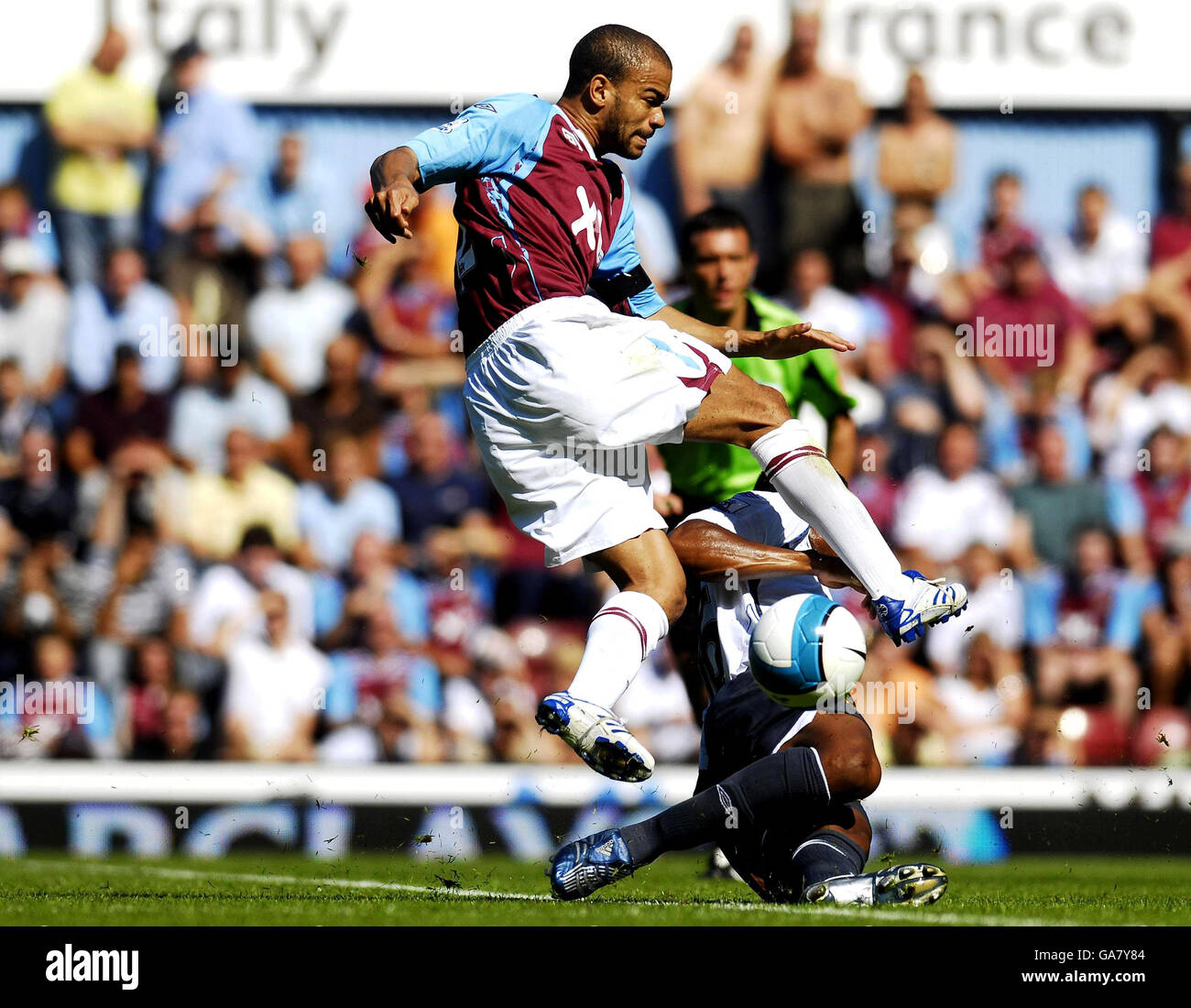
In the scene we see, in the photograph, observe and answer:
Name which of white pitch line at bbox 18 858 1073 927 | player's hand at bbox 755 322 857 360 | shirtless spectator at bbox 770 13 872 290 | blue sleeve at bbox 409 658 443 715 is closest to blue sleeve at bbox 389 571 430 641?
blue sleeve at bbox 409 658 443 715

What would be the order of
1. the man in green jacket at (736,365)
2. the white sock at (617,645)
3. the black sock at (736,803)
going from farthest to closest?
the man in green jacket at (736,365) < the black sock at (736,803) < the white sock at (617,645)

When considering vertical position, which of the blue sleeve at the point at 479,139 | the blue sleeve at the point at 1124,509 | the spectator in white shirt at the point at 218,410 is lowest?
the blue sleeve at the point at 1124,509

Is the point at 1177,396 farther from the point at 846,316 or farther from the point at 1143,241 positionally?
the point at 846,316

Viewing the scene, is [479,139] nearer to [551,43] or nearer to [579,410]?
[579,410]

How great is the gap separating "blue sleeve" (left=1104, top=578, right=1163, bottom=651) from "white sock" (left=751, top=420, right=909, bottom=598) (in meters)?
5.16

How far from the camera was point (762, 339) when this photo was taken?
18.9 ft

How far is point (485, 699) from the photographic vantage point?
9.77 metres

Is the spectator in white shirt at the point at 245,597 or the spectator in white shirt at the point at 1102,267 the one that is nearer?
the spectator in white shirt at the point at 245,597

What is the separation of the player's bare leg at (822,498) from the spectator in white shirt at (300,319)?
5.65 meters

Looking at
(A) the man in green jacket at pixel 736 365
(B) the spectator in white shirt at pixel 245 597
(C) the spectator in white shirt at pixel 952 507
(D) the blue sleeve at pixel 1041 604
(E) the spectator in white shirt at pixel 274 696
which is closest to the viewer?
(A) the man in green jacket at pixel 736 365

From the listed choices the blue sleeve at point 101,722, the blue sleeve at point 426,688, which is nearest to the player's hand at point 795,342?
the blue sleeve at point 426,688

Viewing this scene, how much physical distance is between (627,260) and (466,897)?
6.96 ft

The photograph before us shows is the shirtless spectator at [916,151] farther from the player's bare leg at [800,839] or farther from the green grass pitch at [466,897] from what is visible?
the player's bare leg at [800,839]

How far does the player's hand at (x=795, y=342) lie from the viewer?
5570 millimetres
